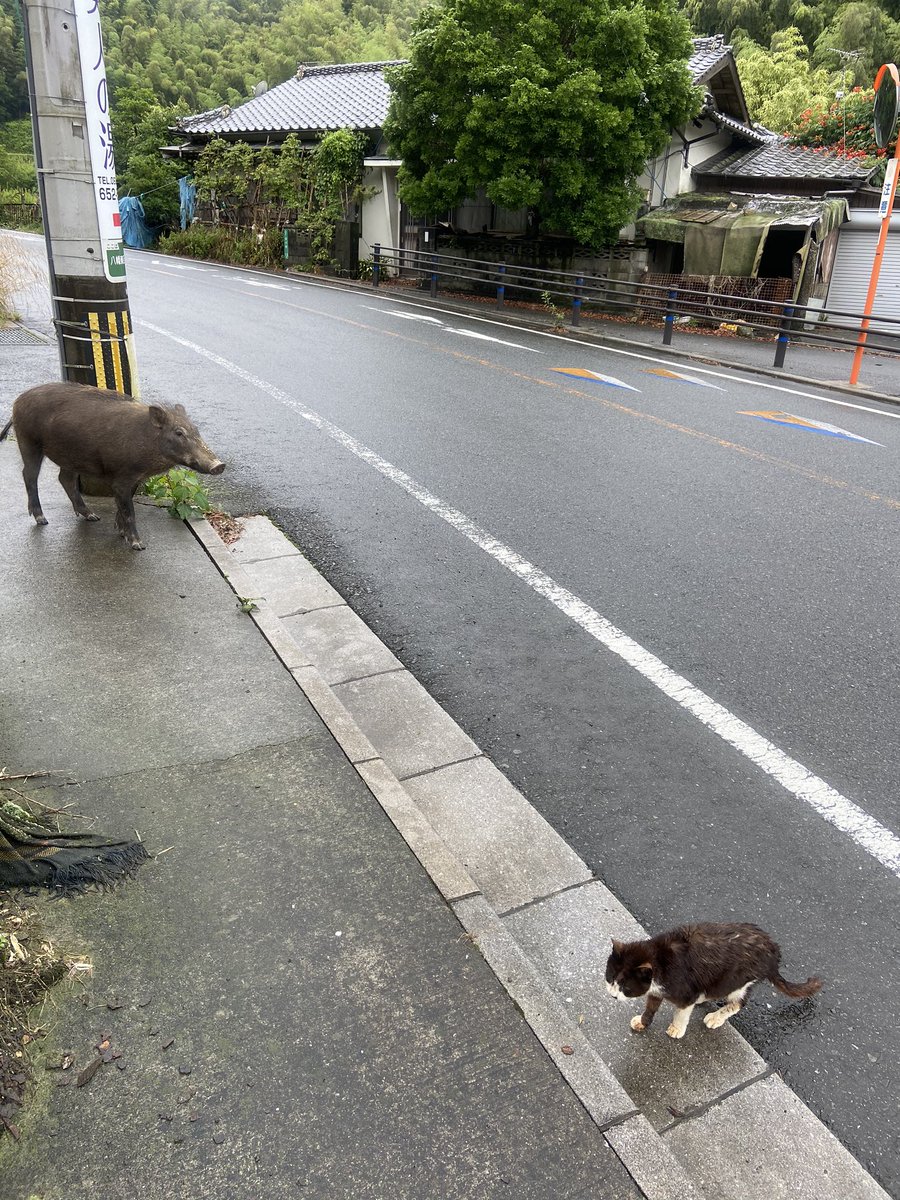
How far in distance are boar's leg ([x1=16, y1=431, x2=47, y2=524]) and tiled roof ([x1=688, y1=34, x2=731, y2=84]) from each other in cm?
2207

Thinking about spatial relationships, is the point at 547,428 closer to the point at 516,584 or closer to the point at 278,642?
the point at 516,584

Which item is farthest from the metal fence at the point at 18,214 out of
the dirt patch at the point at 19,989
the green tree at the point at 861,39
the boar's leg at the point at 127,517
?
the dirt patch at the point at 19,989

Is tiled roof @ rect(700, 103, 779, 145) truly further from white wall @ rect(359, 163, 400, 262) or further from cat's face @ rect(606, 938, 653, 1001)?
cat's face @ rect(606, 938, 653, 1001)

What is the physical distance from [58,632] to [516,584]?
2.73 metres

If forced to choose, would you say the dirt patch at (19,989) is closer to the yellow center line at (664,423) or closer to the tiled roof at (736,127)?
the yellow center line at (664,423)

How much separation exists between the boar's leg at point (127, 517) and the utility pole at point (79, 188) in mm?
1218

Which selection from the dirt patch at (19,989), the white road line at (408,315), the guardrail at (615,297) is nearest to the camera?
the dirt patch at (19,989)

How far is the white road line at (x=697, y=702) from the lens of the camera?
3.43 m

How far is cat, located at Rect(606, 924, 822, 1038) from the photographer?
246cm

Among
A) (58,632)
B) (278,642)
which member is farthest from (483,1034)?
(58,632)

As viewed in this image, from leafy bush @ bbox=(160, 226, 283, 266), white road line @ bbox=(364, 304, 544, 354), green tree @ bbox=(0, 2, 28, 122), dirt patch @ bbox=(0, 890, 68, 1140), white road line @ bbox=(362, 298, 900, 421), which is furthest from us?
Result: green tree @ bbox=(0, 2, 28, 122)

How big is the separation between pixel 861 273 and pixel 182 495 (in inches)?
878

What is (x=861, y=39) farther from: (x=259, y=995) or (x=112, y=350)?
(x=259, y=995)

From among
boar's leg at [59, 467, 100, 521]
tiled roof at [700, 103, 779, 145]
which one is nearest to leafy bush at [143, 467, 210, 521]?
boar's leg at [59, 467, 100, 521]
